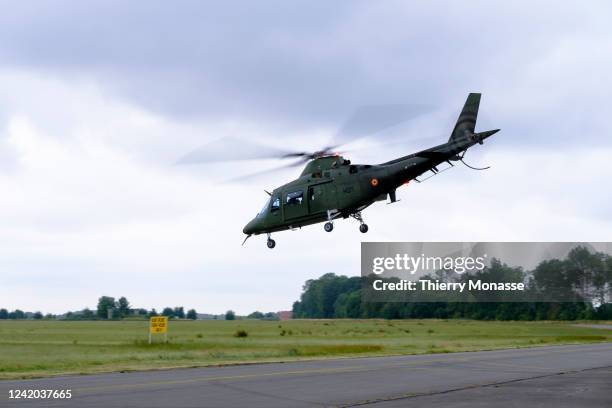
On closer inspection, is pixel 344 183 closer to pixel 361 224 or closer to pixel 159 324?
pixel 361 224

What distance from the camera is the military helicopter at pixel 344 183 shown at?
102 feet

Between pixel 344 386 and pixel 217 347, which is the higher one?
pixel 344 386

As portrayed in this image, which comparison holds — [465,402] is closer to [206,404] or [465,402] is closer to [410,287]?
[206,404]

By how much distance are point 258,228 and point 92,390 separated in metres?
16.6

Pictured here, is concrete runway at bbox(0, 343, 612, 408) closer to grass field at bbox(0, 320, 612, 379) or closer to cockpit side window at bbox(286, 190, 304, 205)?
grass field at bbox(0, 320, 612, 379)

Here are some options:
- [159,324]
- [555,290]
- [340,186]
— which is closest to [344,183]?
[340,186]

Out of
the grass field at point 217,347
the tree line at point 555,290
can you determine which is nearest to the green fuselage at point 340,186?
the grass field at point 217,347

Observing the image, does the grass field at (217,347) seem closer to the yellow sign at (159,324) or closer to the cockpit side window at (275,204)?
the yellow sign at (159,324)

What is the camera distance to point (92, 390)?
68.4ft

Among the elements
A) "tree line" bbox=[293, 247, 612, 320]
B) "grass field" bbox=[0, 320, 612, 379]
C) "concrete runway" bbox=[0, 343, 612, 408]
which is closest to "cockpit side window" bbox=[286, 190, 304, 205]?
"concrete runway" bbox=[0, 343, 612, 408]

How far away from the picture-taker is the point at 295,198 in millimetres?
34594

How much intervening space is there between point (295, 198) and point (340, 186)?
2.54 meters

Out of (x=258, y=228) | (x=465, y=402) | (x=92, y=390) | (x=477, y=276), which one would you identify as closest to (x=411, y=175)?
(x=258, y=228)

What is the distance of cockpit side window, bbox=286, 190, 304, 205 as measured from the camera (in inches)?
1353
